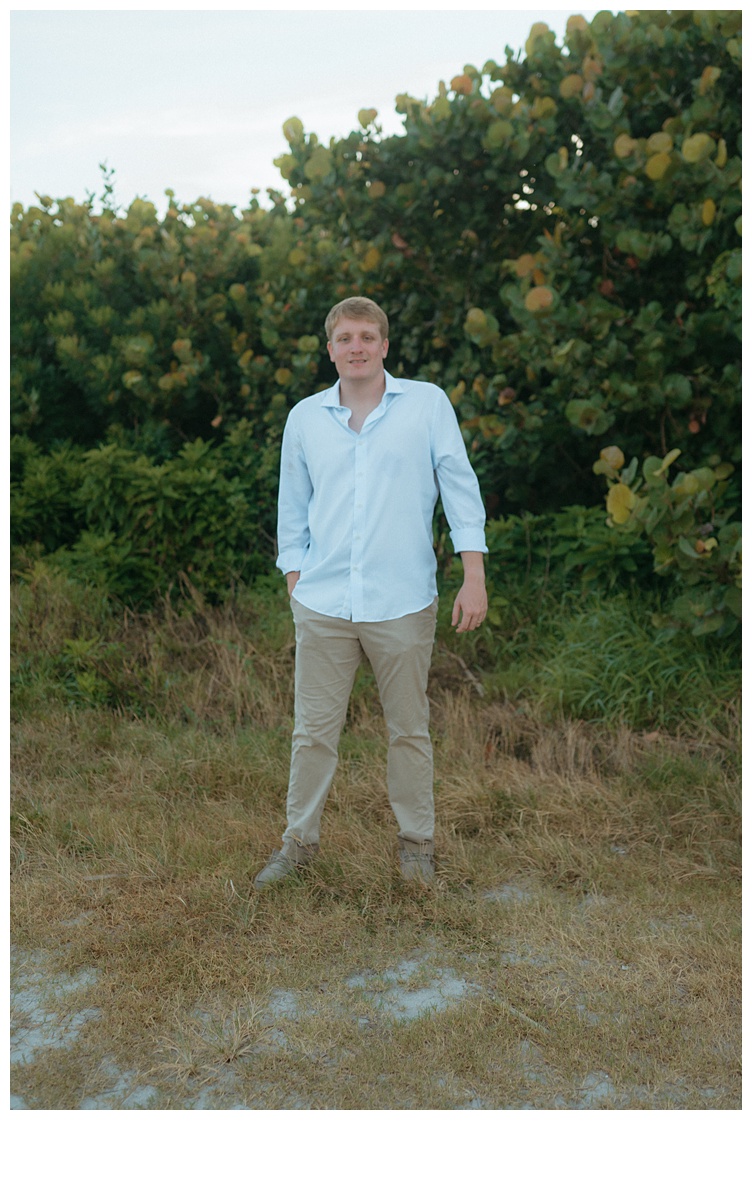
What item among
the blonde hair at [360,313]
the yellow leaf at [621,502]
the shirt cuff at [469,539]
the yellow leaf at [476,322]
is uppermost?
the yellow leaf at [476,322]

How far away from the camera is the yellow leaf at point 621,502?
14.6ft

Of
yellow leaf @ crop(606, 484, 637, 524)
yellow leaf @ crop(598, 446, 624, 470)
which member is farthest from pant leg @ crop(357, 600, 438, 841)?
yellow leaf @ crop(598, 446, 624, 470)

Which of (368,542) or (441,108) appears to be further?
(441,108)

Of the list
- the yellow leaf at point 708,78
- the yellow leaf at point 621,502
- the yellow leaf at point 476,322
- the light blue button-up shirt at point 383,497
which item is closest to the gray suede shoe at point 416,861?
the light blue button-up shirt at point 383,497

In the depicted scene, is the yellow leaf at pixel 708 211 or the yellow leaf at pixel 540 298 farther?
the yellow leaf at pixel 540 298

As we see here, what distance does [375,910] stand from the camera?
3533 mm

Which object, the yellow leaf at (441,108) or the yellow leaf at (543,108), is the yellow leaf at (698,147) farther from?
the yellow leaf at (441,108)

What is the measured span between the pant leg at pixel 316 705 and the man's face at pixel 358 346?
808 millimetres

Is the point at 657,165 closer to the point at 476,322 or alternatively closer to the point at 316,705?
the point at 476,322

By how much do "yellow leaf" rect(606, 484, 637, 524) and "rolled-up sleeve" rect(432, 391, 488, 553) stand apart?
1114mm

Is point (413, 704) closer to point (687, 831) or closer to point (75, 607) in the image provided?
point (687, 831)

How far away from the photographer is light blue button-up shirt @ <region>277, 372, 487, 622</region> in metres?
3.49

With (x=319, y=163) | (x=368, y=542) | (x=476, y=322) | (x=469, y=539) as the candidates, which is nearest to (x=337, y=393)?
(x=368, y=542)

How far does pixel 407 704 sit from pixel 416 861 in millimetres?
564
